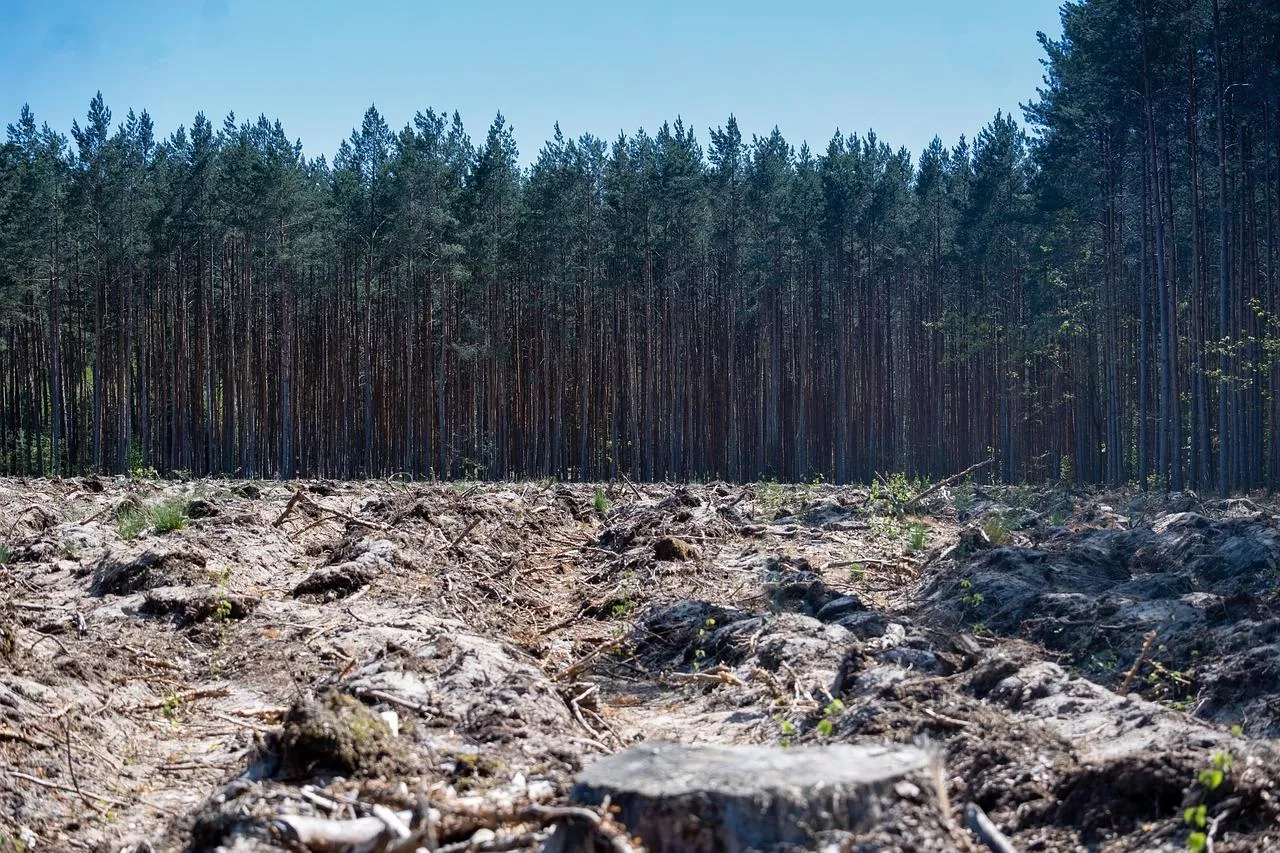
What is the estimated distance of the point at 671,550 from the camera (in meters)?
13.9

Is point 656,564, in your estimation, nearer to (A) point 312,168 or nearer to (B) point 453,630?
(B) point 453,630

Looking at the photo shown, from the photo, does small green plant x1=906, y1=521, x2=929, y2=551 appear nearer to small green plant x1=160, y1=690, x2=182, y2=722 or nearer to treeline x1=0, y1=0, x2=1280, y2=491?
small green plant x1=160, y1=690, x2=182, y2=722

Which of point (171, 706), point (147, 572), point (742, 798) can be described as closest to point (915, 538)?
point (147, 572)

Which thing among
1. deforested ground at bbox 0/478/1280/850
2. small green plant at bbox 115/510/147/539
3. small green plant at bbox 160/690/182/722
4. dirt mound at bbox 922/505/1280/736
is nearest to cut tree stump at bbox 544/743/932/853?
deforested ground at bbox 0/478/1280/850

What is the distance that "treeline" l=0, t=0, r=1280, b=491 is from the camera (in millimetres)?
43531

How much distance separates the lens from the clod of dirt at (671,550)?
13773 millimetres

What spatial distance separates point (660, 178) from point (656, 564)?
3588 cm

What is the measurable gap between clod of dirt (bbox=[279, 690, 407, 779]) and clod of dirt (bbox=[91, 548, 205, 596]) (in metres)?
6.53

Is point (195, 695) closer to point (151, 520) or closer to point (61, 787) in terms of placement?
point (61, 787)

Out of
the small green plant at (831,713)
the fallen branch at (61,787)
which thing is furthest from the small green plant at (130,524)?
the small green plant at (831,713)

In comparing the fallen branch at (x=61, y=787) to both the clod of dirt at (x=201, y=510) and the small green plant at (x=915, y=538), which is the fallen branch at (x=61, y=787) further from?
the small green plant at (x=915, y=538)

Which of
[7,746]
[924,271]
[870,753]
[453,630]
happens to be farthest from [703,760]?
[924,271]

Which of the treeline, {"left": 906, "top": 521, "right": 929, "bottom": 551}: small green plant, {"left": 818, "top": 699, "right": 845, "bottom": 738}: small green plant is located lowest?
{"left": 818, "top": 699, "right": 845, "bottom": 738}: small green plant

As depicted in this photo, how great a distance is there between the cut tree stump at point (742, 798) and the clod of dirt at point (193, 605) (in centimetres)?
705
